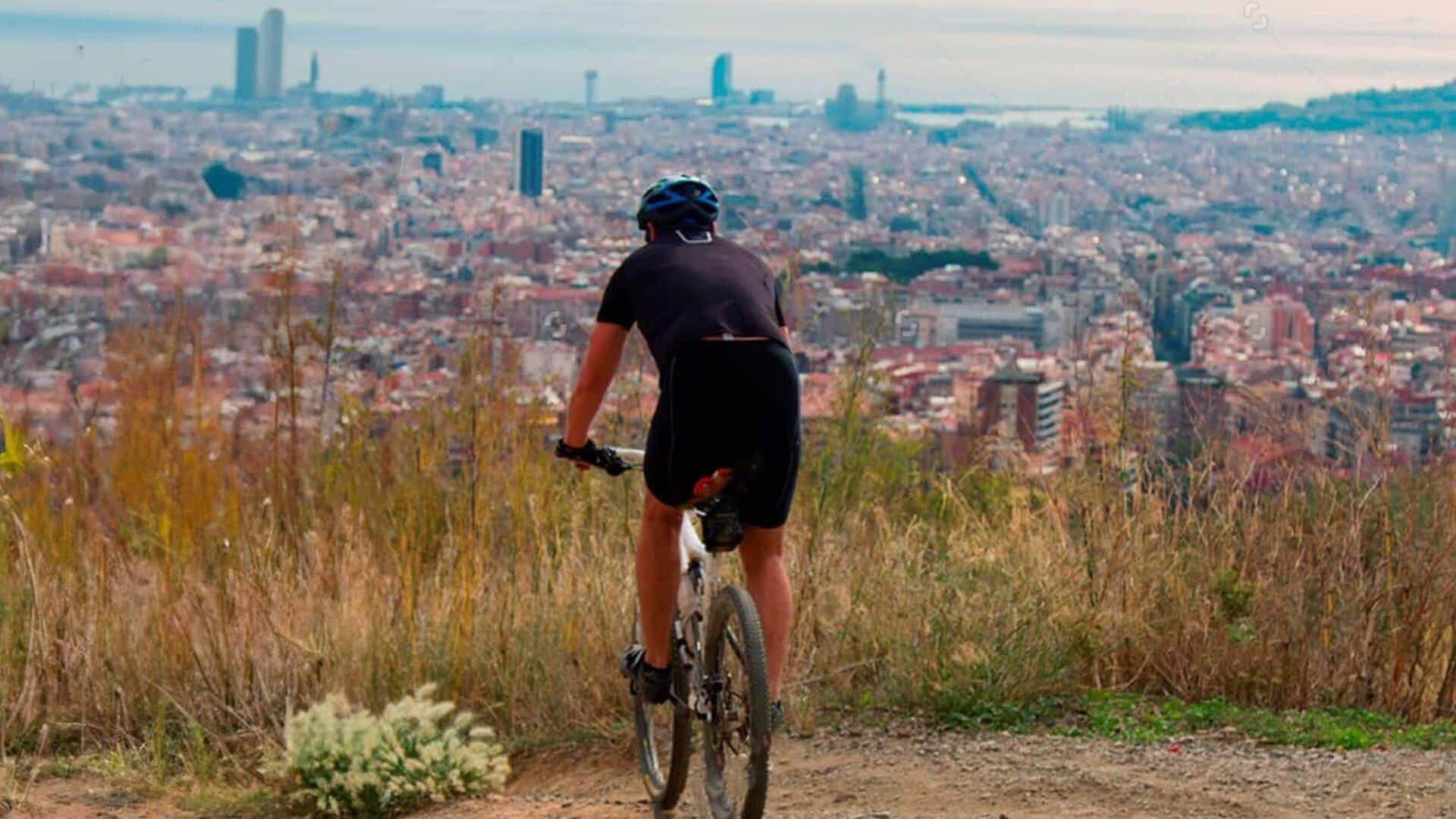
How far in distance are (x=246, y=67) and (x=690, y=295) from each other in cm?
4081

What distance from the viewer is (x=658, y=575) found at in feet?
18.9

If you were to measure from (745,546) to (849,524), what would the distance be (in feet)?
9.53

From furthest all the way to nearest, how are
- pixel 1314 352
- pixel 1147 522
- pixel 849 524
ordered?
pixel 1314 352
pixel 849 524
pixel 1147 522

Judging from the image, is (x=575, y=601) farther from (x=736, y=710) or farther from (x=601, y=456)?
(x=736, y=710)

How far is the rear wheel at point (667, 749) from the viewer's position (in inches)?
231

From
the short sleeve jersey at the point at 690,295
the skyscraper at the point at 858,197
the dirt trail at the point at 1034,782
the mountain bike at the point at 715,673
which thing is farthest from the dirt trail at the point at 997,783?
the skyscraper at the point at 858,197

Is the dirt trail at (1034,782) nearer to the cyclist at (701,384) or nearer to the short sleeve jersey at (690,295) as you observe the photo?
the cyclist at (701,384)

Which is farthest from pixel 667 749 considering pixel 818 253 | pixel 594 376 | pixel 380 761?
pixel 818 253

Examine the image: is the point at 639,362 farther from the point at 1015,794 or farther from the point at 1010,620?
the point at 1015,794

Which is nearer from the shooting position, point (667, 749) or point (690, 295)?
point (690, 295)

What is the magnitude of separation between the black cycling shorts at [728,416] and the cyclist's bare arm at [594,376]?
0.30 metres

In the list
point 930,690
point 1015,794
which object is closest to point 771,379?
point 1015,794

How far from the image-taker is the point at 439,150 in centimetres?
3784

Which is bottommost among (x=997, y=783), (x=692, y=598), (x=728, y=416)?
(x=997, y=783)
